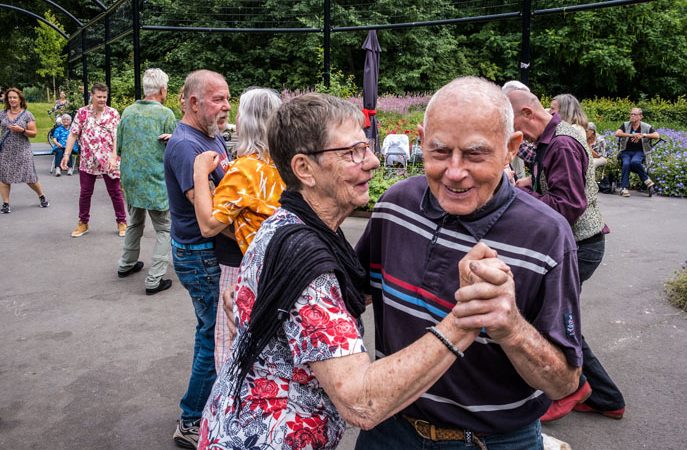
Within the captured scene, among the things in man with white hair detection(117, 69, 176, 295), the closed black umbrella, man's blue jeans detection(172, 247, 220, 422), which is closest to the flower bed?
the closed black umbrella

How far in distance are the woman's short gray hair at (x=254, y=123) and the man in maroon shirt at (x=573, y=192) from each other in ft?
5.06

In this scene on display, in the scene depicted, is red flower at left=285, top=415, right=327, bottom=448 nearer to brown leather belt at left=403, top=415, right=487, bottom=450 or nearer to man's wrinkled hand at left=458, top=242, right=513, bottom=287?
brown leather belt at left=403, top=415, right=487, bottom=450

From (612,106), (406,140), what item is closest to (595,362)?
(406,140)

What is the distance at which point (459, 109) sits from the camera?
5.44ft

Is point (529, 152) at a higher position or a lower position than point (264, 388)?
higher

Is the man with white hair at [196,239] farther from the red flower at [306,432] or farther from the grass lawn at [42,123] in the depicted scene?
the grass lawn at [42,123]

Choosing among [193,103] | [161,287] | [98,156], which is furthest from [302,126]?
[98,156]

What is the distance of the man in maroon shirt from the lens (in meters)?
3.54

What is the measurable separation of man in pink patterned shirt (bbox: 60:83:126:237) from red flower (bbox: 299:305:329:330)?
757 centimetres

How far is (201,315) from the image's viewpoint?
357 centimetres

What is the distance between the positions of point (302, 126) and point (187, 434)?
98.1 inches

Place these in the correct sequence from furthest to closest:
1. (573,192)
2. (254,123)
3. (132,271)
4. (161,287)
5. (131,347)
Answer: (132,271)
(161,287)
(131,347)
(573,192)
(254,123)

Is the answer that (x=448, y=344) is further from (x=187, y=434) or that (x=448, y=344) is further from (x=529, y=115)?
(x=529, y=115)

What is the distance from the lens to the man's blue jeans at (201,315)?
11.5 ft
